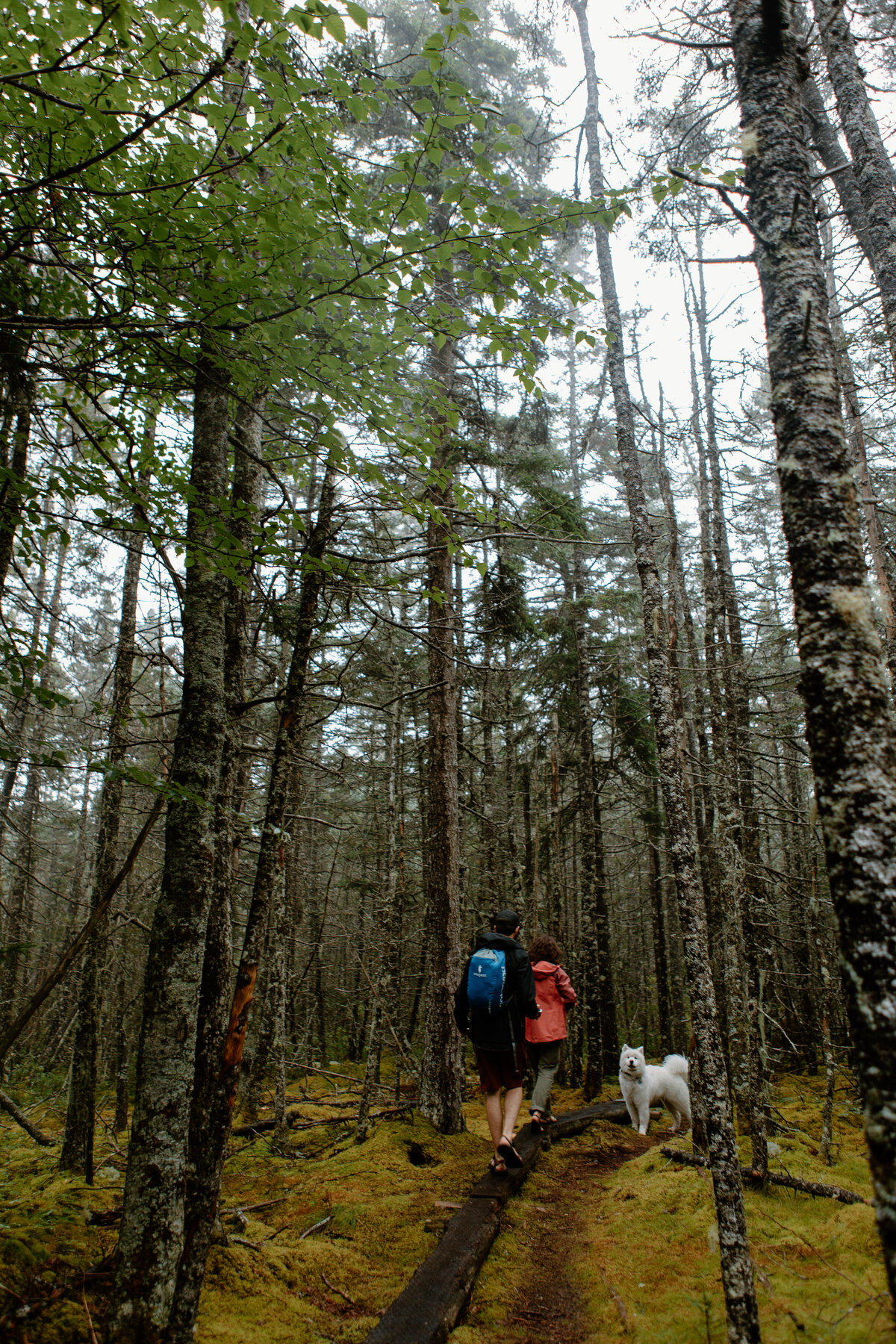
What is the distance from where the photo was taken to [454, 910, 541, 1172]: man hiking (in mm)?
6012

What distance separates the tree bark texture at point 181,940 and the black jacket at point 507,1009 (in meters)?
3.37

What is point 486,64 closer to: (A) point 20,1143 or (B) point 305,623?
(B) point 305,623

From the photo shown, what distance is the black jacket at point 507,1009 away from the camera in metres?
6.05

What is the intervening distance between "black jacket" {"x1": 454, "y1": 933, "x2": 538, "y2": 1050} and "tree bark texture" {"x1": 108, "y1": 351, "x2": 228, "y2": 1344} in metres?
3.37

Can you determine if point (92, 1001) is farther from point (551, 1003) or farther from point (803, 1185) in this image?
point (803, 1185)

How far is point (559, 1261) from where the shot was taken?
4617mm

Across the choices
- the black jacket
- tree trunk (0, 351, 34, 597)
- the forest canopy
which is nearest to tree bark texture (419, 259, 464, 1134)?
the forest canopy

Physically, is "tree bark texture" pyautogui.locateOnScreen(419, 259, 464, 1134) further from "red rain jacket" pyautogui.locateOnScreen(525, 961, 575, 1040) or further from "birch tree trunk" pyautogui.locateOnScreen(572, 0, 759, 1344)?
"birch tree trunk" pyautogui.locateOnScreen(572, 0, 759, 1344)

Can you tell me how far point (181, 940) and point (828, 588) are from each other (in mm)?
3527

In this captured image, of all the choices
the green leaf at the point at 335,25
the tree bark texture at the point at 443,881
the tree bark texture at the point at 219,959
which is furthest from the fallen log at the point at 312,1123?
the green leaf at the point at 335,25

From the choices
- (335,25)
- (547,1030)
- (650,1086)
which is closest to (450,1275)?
(547,1030)

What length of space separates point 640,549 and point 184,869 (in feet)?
15.1

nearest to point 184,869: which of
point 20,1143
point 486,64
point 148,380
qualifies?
point 148,380

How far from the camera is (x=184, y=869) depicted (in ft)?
11.5
